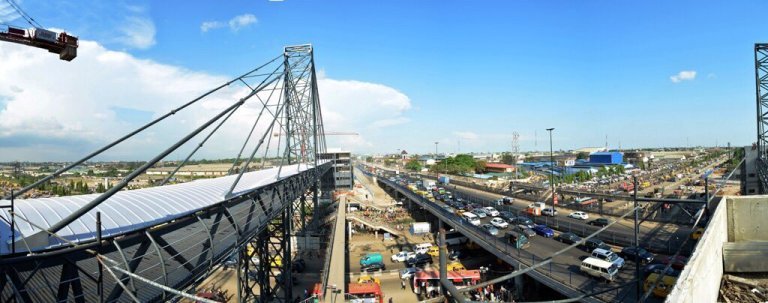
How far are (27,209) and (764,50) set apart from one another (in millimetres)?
31874

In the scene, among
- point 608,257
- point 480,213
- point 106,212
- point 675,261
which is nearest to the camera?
point 106,212

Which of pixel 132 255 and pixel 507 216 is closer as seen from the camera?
pixel 132 255

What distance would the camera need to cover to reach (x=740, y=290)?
16.2 ft

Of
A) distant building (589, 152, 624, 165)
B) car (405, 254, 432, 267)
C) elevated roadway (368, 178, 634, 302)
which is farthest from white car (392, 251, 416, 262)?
distant building (589, 152, 624, 165)

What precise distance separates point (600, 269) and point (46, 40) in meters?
28.2

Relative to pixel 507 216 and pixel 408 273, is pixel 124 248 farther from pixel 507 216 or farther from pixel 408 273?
pixel 507 216

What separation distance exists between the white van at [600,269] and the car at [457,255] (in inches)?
383

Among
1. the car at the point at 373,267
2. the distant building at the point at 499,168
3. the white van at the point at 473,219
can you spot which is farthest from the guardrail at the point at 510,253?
the distant building at the point at 499,168

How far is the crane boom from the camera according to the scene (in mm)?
17319

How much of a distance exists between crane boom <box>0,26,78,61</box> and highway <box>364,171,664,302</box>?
24429 mm

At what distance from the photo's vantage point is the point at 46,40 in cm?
1783

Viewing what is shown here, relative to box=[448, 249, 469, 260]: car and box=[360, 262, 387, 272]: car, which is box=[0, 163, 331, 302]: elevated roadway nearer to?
box=[360, 262, 387, 272]: car

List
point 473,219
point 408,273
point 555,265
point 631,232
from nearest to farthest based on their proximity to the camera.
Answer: point 555,265 < point 408,273 < point 631,232 < point 473,219

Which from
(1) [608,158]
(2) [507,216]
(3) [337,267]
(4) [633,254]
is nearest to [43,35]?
(3) [337,267]
